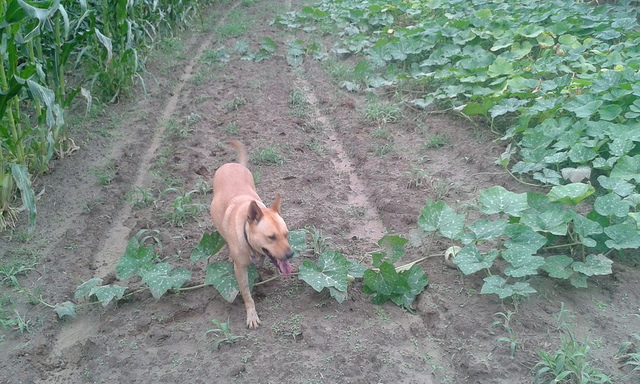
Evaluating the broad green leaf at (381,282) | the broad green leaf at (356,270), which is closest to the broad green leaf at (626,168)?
the broad green leaf at (381,282)

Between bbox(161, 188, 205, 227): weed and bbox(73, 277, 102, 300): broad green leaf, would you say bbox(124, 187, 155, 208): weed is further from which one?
bbox(73, 277, 102, 300): broad green leaf

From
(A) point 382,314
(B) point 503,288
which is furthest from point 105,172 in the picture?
(B) point 503,288

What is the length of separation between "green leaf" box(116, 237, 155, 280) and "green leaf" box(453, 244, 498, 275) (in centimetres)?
236

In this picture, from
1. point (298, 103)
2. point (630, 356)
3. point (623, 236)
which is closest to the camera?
point (630, 356)

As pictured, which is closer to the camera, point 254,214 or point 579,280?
point 254,214

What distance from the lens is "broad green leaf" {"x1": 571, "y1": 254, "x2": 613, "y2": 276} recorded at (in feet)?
12.8

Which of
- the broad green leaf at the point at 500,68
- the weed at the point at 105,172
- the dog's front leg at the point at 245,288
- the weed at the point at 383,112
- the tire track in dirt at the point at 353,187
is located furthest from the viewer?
the weed at the point at 383,112

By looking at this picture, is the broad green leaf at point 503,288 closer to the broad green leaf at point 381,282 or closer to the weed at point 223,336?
the broad green leaf at point 381,282

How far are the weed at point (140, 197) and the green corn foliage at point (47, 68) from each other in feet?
2.79

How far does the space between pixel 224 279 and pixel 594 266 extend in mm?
2747

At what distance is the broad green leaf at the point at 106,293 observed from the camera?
154 inches

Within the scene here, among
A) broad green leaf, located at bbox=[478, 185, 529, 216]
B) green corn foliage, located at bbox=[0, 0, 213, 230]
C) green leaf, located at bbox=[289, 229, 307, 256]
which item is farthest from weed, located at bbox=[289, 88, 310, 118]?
broad green leaf, located at bbox=[478, 185, 529, 216]

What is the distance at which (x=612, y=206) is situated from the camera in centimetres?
423

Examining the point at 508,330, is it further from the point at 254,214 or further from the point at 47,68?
the point at 47,68
